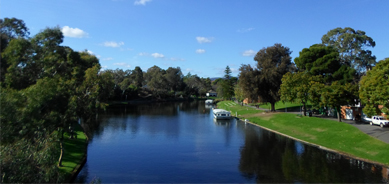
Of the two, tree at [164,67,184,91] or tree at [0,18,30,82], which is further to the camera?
tree at [164,67,184,91]

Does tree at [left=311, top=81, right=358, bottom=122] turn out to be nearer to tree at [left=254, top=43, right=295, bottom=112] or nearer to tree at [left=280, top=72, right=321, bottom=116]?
tree at [left=280, top=72, right=321, bottom=116]

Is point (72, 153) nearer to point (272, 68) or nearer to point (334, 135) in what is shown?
point (334, 135)

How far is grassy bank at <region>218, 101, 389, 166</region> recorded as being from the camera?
87.2ft

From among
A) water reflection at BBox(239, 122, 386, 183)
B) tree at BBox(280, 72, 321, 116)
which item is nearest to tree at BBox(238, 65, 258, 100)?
tree at BBox(280, 72, 321, 116)

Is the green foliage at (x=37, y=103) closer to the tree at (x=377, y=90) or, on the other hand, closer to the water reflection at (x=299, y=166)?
the water reflection at (x=299, y=166)

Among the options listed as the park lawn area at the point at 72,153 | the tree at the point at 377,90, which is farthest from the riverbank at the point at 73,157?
the tree at the point at 377,90

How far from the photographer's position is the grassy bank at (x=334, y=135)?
2658cm

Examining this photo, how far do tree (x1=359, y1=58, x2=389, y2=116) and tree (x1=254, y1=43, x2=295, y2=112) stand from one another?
25651 millimetres

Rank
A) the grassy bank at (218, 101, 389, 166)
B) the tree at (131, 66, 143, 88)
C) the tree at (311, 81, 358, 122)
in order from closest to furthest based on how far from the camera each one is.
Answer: the grassy bank at (218, 101, 389, 166), the tree at (311, 81, 358, 122), the tree at (131, 66, 143, 88)

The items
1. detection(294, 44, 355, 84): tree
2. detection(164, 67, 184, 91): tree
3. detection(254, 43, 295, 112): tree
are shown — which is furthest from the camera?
detection(164, 67, 184, 91): tree

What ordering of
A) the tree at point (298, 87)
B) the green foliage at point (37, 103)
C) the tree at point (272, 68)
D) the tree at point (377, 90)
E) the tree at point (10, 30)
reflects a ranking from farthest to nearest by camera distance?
the tree at point (272, 68) < the tree at point (298, 87) < the tree at point (377, 90) < the tree at point (10, 30) < the green foliage at point (37, 103)

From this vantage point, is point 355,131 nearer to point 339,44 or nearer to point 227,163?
point 227,163

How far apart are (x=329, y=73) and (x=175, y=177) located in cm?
4609

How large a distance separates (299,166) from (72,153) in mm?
20991
